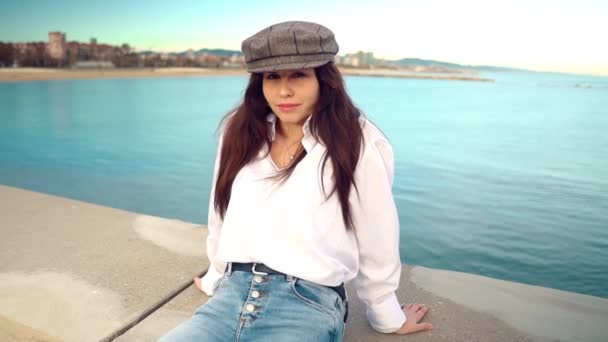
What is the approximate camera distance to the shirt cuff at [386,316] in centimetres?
187

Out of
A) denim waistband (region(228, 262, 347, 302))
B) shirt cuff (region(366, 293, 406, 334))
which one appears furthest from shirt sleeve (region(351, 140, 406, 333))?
denim waistband (region(228, 262, 347, 302))

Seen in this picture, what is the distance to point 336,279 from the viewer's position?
1.65 meters

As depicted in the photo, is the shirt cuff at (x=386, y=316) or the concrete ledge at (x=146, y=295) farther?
the concrete ledge at (x=146, y=295)

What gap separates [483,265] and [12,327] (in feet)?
11.7

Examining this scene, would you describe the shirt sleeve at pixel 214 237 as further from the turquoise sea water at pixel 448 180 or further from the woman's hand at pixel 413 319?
the turquoise sea water at pixel 448 180

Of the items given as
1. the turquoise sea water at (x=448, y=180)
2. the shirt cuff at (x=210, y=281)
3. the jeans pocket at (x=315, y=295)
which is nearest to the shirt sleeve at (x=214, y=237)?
the shirt cuff at (x=210, y=281)

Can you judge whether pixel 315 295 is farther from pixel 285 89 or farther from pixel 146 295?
pixel 146 295

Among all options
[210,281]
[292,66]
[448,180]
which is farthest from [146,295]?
[448,180]

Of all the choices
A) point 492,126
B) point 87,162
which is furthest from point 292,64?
point 492,126

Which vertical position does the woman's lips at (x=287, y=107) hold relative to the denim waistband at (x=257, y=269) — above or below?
above

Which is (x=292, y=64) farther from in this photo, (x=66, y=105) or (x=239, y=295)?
(x=66, y=105)

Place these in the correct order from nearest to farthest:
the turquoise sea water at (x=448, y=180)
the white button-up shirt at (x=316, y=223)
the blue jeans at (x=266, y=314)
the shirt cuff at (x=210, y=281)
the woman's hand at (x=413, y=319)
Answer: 1. the blue jeans at (x=266, y=314)
2. the white button-up shirt at (x=316, y=223)
3. the woman's hand at (x=413, y=319)
4. the shirt cuff at (x=210, y=281)
5. the turquoise sea water at (x=448, y=180)

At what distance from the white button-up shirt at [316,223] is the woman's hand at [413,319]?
0.21 m

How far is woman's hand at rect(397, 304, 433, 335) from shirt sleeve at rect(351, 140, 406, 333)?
9 centimetres
